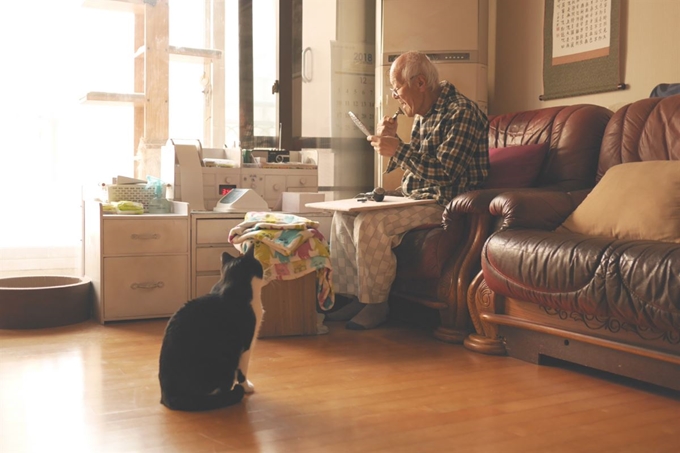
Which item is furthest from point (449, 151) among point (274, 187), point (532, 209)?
point (274, 187)

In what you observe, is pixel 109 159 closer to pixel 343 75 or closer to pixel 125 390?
pixel 343 75

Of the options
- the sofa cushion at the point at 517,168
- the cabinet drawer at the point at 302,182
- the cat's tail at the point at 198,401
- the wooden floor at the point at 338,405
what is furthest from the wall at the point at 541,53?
the cat's tail at the point at 198,401

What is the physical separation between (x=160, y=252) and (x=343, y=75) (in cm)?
168

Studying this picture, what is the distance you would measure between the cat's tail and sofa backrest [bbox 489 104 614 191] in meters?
1.71

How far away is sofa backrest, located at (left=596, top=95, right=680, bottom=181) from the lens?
264 cm

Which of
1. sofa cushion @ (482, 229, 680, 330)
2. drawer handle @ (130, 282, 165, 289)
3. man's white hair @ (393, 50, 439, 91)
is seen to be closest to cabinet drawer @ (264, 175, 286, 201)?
drawer handle @ (130, 282, 165, 289)

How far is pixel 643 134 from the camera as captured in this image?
2.74 meters

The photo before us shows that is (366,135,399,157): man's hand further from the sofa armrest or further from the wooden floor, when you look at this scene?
the wooden floor

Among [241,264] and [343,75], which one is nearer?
[241,264]

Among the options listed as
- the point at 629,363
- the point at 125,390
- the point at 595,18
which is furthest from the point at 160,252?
the point at 595,18

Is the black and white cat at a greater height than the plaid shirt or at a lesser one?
lesser

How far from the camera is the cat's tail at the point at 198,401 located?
1878mm

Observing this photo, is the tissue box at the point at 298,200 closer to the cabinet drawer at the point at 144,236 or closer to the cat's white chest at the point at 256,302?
the cabinet drawer at the point at 144,236

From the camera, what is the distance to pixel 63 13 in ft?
12.1
